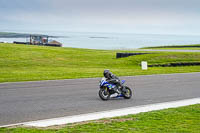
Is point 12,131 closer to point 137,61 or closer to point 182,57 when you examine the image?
point 137,61

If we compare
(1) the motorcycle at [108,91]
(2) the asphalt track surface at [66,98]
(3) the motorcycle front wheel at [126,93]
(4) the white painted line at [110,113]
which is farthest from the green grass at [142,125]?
(3) the motorcycle front wheel at [126,93]

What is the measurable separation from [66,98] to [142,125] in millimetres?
5240

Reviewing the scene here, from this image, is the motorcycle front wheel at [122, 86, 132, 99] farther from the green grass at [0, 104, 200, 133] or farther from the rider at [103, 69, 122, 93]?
the green grass at [0, 104, 200, 133]

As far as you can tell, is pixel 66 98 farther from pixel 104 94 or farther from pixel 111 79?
pixel 111 79

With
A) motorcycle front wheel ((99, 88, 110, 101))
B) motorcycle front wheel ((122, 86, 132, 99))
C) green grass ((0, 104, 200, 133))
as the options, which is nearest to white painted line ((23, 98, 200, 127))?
green grass ((0, 104, 200, 133))

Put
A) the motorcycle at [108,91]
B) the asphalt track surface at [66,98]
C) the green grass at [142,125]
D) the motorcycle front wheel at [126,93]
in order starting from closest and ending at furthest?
the green grass at [142,125]
the asphalt track surface at [66,98]
the motorcycle at [108,91]
the motorcycle front wheel at [126,93]

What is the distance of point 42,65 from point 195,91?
18.4 meters

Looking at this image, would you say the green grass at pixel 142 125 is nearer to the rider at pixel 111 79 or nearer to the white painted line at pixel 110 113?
the white painted line at pixel 110 113

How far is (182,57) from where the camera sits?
3859 centimetres

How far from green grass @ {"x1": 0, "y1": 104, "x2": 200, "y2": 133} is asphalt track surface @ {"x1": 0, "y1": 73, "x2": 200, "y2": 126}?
4.93ft

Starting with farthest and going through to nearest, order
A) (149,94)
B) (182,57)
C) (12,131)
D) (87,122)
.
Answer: (182,57), (149,94), (87,122), (12,131)

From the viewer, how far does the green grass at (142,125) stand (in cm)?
847

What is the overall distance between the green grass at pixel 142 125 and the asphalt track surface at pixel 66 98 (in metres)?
1.50

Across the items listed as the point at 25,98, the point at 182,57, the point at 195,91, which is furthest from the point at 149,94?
the point at 182,57
